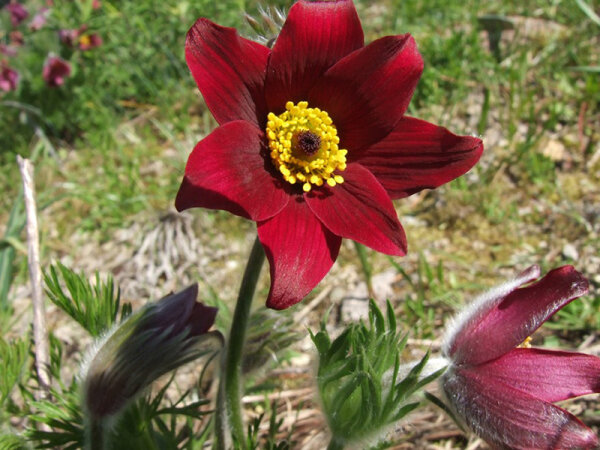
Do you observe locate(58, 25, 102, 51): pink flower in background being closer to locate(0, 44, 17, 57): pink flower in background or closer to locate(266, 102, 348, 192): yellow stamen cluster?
locate(0, 44, 17, 57): pink flower in background

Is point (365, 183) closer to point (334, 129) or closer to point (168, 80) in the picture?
point (334, 129)

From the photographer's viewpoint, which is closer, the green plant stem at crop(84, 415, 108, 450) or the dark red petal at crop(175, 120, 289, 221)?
the dark red petal at crop(175, 120, 289, 221)

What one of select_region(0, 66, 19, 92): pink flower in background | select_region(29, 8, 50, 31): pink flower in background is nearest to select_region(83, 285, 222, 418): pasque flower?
select_region(0, 66, 19, 92): pink flower in background

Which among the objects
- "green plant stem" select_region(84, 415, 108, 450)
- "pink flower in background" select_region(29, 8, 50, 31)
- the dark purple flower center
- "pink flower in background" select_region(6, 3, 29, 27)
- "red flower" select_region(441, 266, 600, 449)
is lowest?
"green plant stem" select_region(84, 415, 108, 450)

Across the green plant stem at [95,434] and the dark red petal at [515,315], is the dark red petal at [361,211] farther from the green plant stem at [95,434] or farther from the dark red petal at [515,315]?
the green plant stem at [95,434]

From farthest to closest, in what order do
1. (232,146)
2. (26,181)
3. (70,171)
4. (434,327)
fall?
(70,171)
(434,327)
(26,181)
(232,146)

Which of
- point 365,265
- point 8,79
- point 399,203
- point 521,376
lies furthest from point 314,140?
point 8,79

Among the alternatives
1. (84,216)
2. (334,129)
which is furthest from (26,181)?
(84,216)
